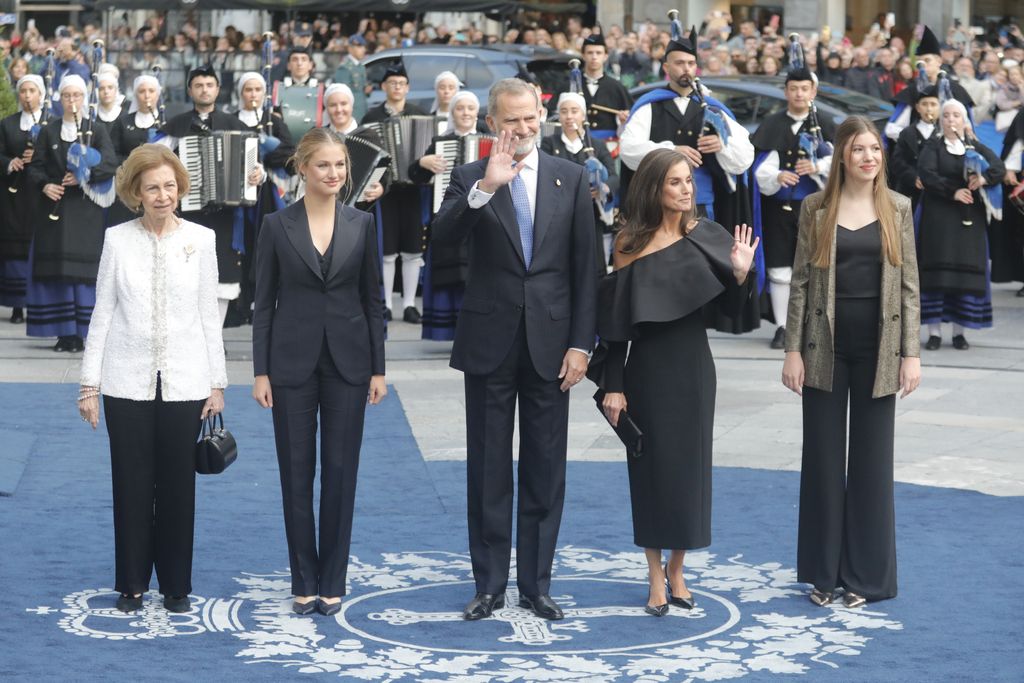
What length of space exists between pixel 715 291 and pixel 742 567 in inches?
49.9

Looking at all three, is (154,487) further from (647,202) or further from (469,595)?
(647,202)

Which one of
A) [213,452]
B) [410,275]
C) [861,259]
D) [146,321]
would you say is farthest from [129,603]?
[410,275]

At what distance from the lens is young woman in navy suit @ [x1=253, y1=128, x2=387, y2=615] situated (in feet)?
20.8

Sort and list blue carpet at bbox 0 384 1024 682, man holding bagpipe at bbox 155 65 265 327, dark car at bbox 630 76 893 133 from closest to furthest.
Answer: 1. blue carpet at bbox 0 384 1024 682
2. man holding bagpipe at bbox 155 65 265 327
3. dark car at bbox 630 76 893 133

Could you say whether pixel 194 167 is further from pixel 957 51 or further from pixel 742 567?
pixel 957 51

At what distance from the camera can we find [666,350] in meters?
6.41

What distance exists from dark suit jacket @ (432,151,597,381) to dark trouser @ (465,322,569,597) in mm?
71

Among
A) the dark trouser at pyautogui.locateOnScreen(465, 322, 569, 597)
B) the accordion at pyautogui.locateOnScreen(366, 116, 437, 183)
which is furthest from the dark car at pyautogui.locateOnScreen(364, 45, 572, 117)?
the dark trouser at pyautogui.locateOnScreen(465, 322, 569, 597)

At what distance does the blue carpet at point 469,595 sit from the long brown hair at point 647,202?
4.08ft

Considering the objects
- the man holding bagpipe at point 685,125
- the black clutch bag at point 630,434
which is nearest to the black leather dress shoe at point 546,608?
the black clutch bag at point 630,434

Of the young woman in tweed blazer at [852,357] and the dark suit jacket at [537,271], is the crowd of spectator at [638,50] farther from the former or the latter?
the dark suit jacket at [537,271]

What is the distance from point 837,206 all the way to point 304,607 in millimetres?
2229

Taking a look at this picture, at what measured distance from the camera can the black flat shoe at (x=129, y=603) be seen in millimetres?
6418

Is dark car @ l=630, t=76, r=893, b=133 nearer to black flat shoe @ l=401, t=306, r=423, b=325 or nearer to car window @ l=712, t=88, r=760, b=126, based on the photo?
car window @ l=712, t=88, r=760, b=126
